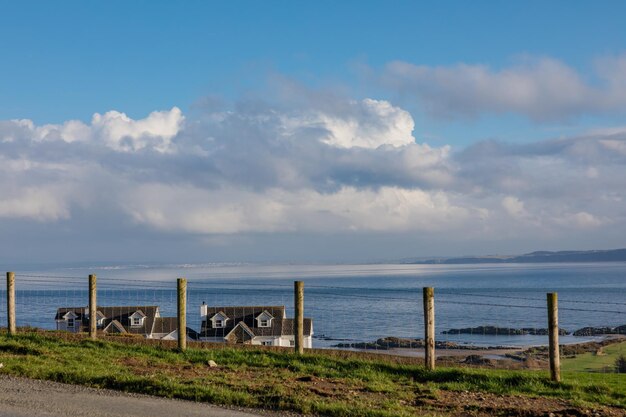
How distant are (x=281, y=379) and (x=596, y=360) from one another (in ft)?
149

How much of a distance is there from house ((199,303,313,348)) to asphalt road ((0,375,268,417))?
43693mm

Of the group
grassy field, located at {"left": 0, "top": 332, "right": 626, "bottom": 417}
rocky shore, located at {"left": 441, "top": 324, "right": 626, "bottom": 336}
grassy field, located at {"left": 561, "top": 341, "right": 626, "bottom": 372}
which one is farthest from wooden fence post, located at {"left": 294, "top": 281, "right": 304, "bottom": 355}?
rocky shore, located at {"left": 441, "top": 324, "right": 626, "bottom": 336}

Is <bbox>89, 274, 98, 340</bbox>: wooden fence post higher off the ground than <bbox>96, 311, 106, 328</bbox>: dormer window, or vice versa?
<bbox>89, 274, 98, 340</bbox>: wooden fence post

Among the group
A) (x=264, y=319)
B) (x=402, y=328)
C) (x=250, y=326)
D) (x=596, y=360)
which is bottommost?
(x=402, y=328)

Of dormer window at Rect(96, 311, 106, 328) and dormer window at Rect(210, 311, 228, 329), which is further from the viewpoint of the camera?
dormer window at Rect(210, 311, 228, 329)

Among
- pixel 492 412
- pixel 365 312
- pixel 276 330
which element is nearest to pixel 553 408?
pixel 492 412

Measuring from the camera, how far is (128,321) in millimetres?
58656

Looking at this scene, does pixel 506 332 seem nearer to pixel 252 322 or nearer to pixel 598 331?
pixel 598 331

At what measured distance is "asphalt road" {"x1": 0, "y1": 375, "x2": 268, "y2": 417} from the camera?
33.0ft

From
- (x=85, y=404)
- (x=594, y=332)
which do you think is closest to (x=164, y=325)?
(x=85, y=404)

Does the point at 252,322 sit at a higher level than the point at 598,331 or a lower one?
higher

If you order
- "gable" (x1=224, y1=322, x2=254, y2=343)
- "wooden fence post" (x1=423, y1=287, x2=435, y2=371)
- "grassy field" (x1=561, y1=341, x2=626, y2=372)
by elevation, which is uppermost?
"wooden fence post" (x1=423, y1=287, x2=435, y2=371)

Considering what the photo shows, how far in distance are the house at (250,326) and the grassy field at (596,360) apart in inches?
757

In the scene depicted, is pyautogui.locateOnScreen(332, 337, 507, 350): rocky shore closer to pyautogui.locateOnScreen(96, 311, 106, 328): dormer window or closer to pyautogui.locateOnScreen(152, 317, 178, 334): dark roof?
pyautogui.locateOnScreen(152, 317, 178, 334): dark roof
